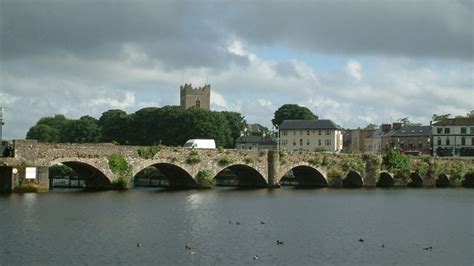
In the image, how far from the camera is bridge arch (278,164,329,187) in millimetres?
79812

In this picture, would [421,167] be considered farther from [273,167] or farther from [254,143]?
[254,143]

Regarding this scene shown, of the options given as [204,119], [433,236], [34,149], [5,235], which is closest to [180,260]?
[5,235]

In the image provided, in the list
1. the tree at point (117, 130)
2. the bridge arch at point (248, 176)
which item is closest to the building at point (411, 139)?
the tree at point (117, 130)

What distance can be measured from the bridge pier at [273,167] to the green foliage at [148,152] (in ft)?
49.8

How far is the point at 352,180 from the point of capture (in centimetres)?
8494

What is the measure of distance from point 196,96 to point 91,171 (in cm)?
10331

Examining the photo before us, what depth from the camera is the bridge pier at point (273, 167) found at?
7394cm

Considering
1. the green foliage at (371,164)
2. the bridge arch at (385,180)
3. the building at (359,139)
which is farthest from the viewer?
the building at (359,139)

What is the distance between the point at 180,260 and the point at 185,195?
102ft

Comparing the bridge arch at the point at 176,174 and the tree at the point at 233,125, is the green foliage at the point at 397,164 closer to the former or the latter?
the bridge arch at the point at 176,174

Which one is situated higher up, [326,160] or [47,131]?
[47,131]

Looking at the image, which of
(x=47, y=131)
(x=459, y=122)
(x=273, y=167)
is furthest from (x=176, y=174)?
(x=47, y=131)

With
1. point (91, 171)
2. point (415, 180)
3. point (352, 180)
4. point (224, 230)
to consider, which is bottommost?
point (224, 230)

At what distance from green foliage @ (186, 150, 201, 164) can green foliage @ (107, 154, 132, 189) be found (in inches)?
260
